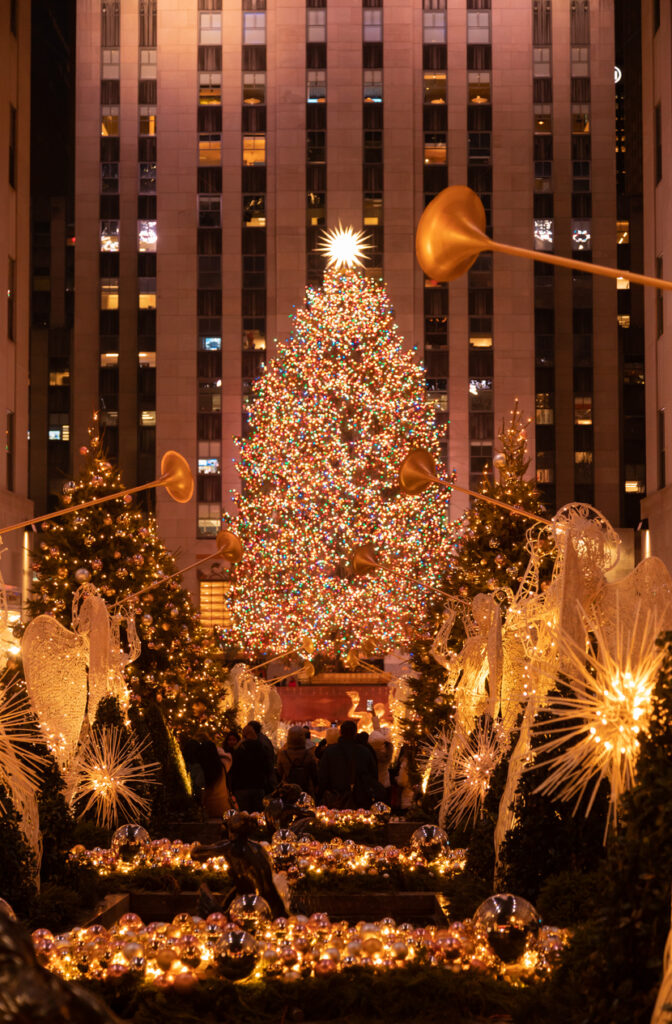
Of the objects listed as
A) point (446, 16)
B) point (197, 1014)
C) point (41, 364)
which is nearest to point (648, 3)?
point (446, 16)

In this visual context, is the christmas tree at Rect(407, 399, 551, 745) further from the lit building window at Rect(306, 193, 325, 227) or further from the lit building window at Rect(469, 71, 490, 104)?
the lit building window at Rect(469, 71, 490, 104)

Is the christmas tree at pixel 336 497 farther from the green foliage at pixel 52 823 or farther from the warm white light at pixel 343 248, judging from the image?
the green foliage at pixel 52 823

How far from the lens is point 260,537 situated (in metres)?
41.8

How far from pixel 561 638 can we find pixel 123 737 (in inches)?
304

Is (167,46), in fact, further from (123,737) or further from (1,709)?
(1,709)

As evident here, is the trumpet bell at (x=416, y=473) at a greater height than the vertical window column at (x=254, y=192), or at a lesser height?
lesser

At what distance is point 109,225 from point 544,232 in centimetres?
1904

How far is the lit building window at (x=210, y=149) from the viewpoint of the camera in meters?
57.6

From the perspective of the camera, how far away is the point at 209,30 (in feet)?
190

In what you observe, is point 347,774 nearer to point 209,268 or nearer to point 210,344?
point 210,344

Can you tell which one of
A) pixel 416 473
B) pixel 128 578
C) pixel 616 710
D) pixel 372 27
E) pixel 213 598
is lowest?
pixel 616 710

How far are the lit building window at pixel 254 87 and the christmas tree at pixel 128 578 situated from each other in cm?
3960

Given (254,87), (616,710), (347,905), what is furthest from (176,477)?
(254,87)

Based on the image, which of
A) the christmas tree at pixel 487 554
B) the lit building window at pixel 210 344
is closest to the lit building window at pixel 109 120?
the lit building window at pixel 210 344
